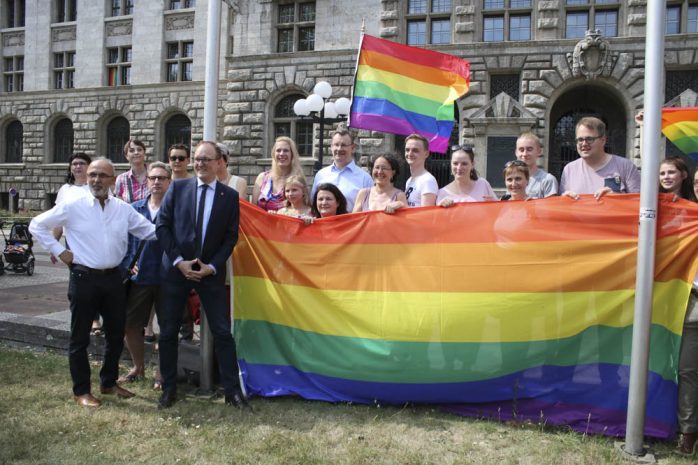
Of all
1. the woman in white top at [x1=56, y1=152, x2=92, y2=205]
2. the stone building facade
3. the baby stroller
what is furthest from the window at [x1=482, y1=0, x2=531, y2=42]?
the woman in white top at [x1=56, y1=152, x2=92, y2=205]

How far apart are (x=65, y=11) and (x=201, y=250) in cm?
3115

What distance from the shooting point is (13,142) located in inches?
1214

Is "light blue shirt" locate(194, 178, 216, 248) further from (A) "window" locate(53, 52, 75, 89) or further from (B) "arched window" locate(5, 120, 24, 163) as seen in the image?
(B) "arched window" locate(5, 120, 24, 163)

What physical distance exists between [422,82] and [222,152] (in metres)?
2.27

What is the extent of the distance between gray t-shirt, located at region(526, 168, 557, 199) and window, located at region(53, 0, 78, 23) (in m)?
31.3

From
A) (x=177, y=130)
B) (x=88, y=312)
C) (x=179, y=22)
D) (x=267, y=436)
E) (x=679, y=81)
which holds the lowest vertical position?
(x=267, y=436)

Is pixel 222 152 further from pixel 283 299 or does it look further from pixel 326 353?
pixel 326 353

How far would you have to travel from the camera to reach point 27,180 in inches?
1150

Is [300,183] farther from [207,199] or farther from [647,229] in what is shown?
[647,229]

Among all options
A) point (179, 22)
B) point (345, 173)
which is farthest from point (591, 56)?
point (179, 22)

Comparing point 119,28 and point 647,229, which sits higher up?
point 119,28

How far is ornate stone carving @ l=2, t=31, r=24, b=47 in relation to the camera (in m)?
30.3

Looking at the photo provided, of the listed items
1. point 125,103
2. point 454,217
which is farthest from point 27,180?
point 454,217

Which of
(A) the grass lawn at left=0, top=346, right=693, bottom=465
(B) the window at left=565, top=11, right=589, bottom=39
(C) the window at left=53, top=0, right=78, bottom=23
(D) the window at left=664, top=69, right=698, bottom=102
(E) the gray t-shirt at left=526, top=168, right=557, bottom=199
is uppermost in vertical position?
(C) the window at left=53, top=0, right=78, bottom=23
